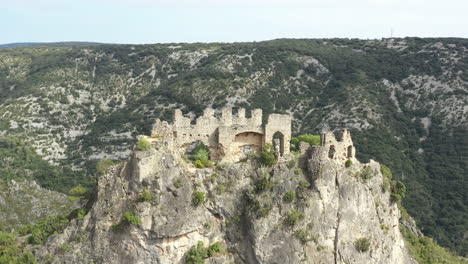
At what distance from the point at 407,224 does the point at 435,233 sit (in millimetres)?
23136

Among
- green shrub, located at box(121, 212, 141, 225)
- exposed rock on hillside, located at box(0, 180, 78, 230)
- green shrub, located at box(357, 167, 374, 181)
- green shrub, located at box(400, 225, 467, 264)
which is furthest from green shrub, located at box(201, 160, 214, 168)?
exposed rock on hillside, located at box(0, 180, 78, 230)

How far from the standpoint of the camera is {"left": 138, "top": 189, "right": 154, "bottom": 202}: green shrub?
4344cm

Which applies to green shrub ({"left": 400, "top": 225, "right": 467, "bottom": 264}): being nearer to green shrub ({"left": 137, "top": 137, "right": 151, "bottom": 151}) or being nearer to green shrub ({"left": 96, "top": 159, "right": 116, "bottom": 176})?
green shrub ({"left": 137, "top": 137, "right": 151, "bottom": 151})

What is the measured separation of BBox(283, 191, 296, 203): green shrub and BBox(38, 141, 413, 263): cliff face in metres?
0.09

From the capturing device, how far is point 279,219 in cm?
4447

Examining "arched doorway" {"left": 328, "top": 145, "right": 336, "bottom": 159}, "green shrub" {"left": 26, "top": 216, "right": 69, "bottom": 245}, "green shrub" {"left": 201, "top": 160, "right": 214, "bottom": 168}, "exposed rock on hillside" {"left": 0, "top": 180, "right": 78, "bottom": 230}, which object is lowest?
"exposed rock on hillside" {"left": 0, "top": 180, "right": 78, "bottom": 230}

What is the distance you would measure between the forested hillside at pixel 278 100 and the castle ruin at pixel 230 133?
208ft

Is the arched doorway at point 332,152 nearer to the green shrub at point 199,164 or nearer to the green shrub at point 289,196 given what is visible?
the green shrub at point 289,196

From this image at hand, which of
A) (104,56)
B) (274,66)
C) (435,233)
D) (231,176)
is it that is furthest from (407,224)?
(104,56)

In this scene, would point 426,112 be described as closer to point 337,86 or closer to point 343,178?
point 337,86

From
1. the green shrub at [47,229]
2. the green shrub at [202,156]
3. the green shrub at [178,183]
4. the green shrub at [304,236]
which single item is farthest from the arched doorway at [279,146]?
the green shrub at [47,229]

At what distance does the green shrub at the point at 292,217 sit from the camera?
43812 millimetres

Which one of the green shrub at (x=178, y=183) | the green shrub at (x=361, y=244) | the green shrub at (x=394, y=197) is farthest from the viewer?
the green shrub at (x=394, y=197)

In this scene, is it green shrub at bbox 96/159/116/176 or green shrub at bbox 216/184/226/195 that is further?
green shrub at bbox 96/159/116/176
